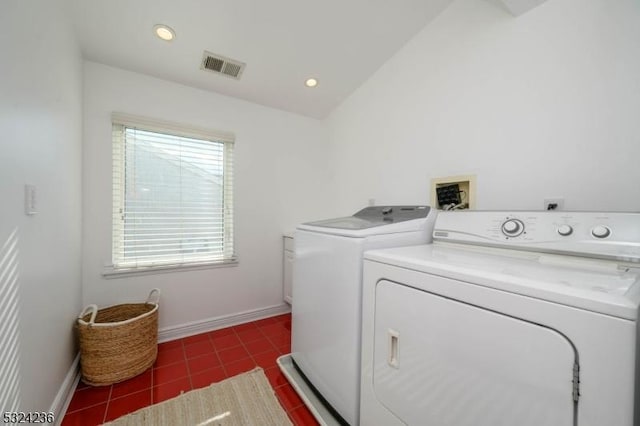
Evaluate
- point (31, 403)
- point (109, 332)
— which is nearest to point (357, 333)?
point (31, 403)

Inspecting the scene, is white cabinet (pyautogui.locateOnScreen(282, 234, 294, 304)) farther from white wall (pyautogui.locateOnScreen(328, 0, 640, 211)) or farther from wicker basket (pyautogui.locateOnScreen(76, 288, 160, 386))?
wicker basket (pyautogui.locateOnScreen(76, 288, 160, 386))

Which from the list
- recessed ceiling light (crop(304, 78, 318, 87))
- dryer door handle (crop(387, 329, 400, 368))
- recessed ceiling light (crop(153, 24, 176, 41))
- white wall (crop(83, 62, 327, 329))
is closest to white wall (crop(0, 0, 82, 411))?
white wall (crop(83, 62, 327, 329))

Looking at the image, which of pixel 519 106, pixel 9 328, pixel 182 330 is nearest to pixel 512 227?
pixel 519 106

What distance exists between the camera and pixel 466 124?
1562 millimetres

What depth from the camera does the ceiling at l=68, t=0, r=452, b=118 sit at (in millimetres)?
1502

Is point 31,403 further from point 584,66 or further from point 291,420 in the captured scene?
point 584,66

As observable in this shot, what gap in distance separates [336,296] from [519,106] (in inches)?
56.2

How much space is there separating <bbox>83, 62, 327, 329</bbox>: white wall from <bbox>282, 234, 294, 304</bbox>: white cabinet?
70 mm

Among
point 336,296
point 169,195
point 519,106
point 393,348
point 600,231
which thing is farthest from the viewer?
point 169,195

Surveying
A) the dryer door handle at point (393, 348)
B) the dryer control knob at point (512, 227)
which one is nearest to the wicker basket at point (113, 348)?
the dryer door handle at point (393, 348)

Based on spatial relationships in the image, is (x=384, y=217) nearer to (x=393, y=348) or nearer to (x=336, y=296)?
(x=336, y=296)

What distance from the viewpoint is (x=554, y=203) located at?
3.98 feet

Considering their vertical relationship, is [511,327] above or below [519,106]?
below

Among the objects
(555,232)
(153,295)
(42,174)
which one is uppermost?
(42,174)
